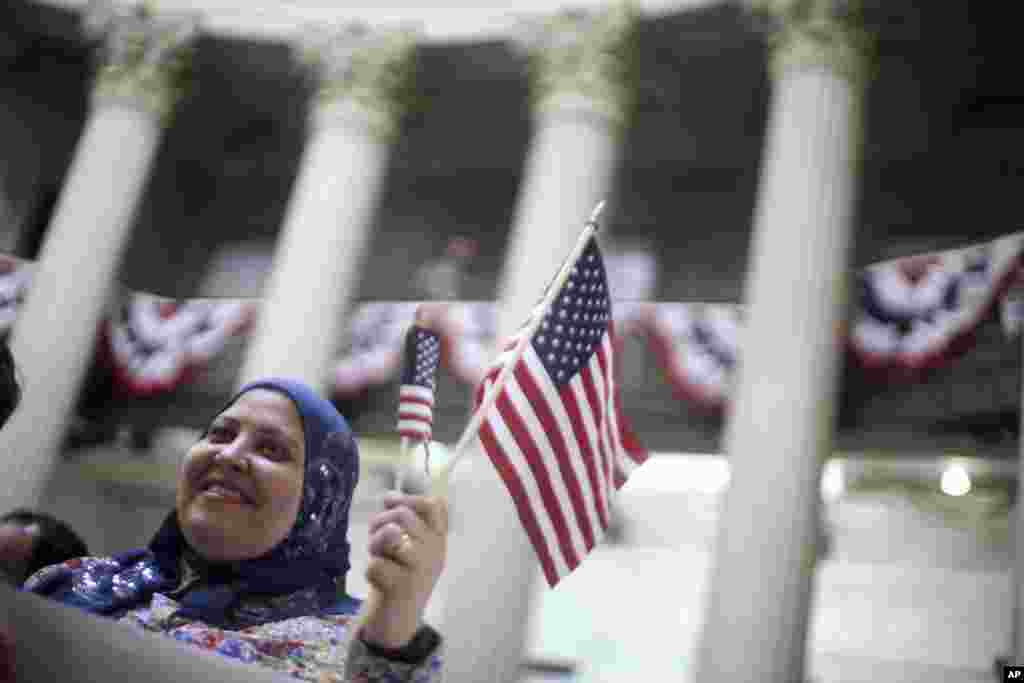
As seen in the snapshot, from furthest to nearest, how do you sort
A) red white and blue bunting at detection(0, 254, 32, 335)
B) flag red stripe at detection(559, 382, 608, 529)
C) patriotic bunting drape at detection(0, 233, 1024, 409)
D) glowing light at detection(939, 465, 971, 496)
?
1. glowing light at detection(939, 465, 971, 496)
2. red white and blue bunting at detection(0, 254, 32, 335)
3. patriotic bunting drape at detection(0, 233, 1024, 409)
4. flag red stripe at detection(559, 382, 608, 529)

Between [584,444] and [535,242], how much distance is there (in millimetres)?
6905

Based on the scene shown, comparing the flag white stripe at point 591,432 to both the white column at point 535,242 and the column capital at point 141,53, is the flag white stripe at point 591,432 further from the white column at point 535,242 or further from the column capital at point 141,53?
the column capital at point 141,53

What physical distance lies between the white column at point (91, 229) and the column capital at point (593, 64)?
15.6 ft

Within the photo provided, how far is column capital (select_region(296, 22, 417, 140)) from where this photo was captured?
12719 millimetres

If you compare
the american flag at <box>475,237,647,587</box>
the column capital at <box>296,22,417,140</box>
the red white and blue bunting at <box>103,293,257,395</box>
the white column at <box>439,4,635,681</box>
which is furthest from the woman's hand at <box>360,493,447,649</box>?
the red white and blue bunting at <box>103,293,257,395</box>

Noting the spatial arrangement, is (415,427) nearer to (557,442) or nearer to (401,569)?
(401,569)

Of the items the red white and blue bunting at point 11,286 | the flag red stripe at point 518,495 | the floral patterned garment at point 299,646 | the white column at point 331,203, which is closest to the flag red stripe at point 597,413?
the flag red stripe at point 518,495

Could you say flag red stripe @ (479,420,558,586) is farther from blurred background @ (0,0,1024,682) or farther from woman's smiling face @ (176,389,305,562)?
blurred background @ (0,0,1024,682)

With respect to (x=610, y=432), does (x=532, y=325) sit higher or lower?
higher

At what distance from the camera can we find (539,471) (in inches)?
159

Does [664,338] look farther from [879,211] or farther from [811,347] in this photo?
[879,211]

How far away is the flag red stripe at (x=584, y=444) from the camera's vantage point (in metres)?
3.99

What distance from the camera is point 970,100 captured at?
13.1m

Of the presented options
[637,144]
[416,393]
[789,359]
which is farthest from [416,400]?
[637,144]
